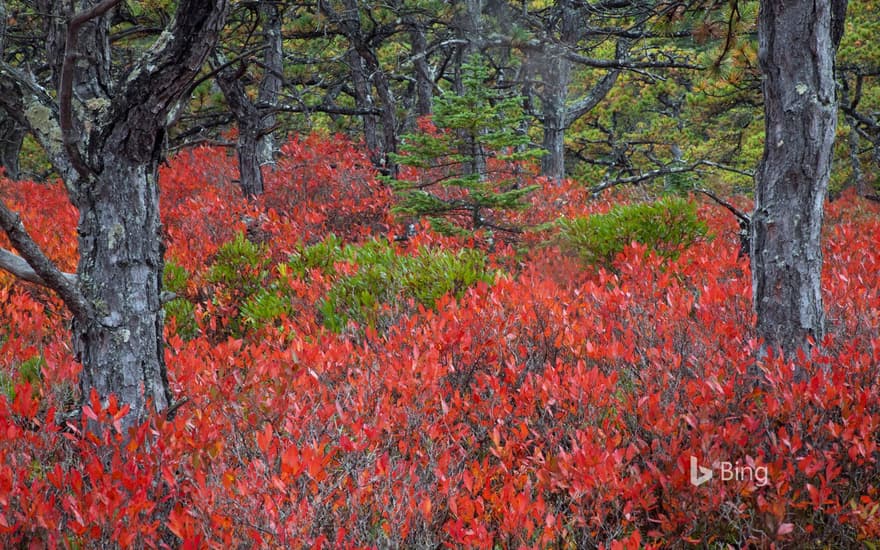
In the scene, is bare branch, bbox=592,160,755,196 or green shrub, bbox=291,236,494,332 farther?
bare branch, bbox=592,160,755,196

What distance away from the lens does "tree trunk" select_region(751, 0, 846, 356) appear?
132 inches

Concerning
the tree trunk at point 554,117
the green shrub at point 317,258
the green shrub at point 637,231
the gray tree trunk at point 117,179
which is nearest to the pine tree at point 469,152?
the green shrub at point 637,231

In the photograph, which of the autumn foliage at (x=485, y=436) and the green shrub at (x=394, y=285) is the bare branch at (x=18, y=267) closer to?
the autumn foliage at (x=485, y=436)

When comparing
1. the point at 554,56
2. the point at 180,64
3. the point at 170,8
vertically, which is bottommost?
the point at 180,64

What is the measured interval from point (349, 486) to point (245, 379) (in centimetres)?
128

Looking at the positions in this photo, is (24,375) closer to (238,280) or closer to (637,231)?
(238,280)

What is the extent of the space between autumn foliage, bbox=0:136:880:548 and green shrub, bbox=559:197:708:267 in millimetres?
1442

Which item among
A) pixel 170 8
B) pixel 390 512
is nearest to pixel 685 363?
pixel 390 512

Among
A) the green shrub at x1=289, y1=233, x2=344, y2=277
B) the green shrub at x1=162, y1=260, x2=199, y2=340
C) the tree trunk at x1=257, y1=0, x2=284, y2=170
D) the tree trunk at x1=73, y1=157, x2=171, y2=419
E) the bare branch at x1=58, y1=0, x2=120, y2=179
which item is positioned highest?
the tree trunk at x1=257, y1=0, x2=284, y2=170

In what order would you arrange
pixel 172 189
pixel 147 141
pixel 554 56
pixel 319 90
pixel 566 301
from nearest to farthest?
pixel 147 141, pixel 566 301, pixel 554 56, pixel 172 189, pixel 319 90

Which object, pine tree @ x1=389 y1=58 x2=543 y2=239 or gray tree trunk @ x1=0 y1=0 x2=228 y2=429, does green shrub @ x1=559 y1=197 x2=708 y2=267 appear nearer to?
pine tree @ x1=389 y1=58 x2=543 y2=239

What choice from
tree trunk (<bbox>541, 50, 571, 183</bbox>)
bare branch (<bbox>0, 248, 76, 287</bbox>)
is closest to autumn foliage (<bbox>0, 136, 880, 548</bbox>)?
bare branch (<bbox>0, 248, 76, 287</bbox>)

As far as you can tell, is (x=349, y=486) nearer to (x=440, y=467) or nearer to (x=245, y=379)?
(x=440, y=467)

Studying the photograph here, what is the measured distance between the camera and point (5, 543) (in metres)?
2.19
